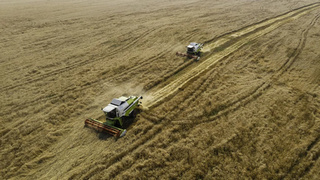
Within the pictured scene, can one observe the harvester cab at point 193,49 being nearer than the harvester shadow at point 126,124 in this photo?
No

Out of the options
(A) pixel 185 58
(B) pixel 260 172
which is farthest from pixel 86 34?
(B) pixel 260 172

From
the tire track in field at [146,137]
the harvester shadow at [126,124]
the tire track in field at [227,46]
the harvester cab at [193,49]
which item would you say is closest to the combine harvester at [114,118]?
the harvester shadow at [126,124]

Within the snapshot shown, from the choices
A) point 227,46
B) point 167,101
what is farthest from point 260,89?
point 227,46

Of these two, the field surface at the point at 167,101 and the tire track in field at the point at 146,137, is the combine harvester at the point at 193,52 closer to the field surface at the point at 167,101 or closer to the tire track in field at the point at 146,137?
the field surface at the point at 167,101

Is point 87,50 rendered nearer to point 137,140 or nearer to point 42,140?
point 42,140

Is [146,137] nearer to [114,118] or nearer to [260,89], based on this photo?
[114,118]

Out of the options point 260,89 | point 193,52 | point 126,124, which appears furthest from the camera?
point 193,52

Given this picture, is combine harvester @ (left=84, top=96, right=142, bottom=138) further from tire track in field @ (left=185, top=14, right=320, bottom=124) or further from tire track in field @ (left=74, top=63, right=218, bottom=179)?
tire track in field @ (left=185, top=14, right=320, bottom=124)
